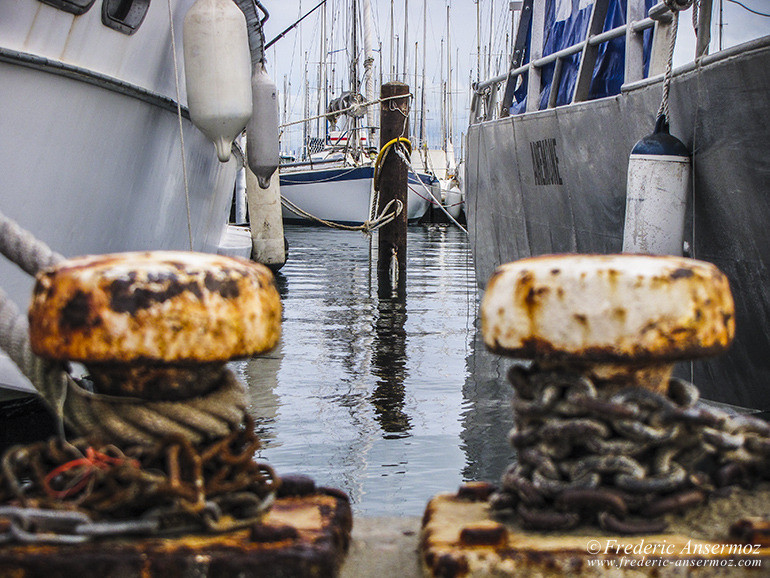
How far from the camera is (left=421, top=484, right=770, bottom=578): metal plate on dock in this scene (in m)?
1.66

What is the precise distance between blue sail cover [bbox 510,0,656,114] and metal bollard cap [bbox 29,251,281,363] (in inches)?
180

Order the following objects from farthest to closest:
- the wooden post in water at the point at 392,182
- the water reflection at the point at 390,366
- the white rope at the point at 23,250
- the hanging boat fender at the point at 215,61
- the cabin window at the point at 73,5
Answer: the wooden post in water at the point at 392,182, the hanging boat fender at the point at 215,61, the water reflection at the point at 390,366, the cabin window at the point at 73,5, the white rope at the point at 23,250

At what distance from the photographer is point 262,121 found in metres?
7.34

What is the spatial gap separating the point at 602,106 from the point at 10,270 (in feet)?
12.1

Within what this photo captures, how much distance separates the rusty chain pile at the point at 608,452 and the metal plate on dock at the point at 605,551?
0.04 meters

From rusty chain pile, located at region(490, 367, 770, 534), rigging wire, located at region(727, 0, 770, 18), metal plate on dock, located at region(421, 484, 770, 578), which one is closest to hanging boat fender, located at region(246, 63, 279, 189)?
rigging wire, located at region(727, 0, 770, 18)

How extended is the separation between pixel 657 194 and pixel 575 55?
3.16 m

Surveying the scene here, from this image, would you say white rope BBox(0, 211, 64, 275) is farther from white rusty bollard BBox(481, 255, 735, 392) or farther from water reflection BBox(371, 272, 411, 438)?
water reflection BBox(371, 272, 411, 438)

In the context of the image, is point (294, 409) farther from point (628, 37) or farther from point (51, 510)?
point (51, 510)

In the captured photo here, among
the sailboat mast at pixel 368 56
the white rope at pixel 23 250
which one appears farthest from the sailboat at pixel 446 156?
the white rope at pixel 23 250

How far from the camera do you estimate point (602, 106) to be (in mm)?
5695

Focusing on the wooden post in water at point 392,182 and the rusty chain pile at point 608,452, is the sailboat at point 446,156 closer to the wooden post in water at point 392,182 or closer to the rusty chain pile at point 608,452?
the wooden post in water at point 392,182

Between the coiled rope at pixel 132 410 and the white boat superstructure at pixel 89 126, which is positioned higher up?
the white boat superstructure at pixel 89 126

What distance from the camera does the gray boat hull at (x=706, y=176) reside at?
4.06 m
